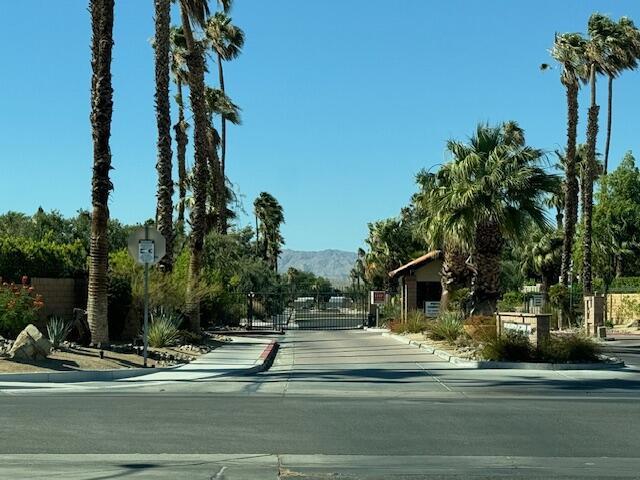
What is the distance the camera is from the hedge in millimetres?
25500

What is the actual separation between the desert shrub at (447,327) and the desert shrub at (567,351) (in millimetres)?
5122

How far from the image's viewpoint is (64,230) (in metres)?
50.2

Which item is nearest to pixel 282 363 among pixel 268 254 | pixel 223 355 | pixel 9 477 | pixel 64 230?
pixel 223 355

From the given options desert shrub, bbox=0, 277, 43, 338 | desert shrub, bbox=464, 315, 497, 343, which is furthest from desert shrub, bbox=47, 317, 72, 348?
desert shrub, bbox=464, 315, 497, 343

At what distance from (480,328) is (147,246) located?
9.82 metres

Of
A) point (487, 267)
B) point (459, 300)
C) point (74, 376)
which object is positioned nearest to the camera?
point (74, 376)

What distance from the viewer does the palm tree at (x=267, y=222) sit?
91.4 m

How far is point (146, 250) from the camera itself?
67.4ft

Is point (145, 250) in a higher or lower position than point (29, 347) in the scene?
higher

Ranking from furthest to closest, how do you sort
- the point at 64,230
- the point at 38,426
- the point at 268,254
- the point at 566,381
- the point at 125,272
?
the point at 268,254 → the point at 64,230 → the point at 125,272 → the point at 566,381 → the point at 38,426

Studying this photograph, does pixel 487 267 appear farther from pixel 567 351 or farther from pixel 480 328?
pixel 567 351

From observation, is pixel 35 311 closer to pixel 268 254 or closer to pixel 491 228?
pixel 491 228

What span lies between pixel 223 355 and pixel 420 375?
23.7 ft

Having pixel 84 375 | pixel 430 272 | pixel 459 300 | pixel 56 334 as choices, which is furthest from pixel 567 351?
pixel 430 272
